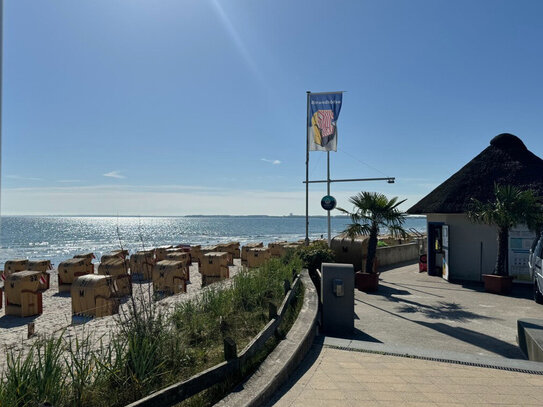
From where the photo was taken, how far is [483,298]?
11.3 metres

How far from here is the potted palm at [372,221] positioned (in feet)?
40.6

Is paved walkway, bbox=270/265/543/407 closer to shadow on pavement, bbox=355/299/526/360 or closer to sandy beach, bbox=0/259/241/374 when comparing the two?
shadow on pavement, bbox=355/299/526/360

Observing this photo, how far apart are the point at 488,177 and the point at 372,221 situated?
642 centimetres

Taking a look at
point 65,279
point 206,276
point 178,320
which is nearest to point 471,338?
point 178,320

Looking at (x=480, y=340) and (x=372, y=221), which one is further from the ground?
(x=372, y=221)

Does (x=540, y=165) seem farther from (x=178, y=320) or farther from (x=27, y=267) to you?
(x=27, y=267)

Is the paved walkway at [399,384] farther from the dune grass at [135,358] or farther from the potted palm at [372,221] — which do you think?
the potted palm at [372,221]

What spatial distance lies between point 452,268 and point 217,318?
40.6 ft

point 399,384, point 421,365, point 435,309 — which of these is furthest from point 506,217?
point 399,384

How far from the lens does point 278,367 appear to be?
170 inches

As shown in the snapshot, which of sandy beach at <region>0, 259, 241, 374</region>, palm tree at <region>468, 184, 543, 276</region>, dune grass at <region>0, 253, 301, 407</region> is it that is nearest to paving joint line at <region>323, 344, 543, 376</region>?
dune grass at <region>0, 253, 301, 407</region>

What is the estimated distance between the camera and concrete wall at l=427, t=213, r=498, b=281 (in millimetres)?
13992

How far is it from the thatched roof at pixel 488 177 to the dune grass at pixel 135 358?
37.1ft

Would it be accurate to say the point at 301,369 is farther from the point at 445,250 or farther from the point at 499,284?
the point at 445,250
